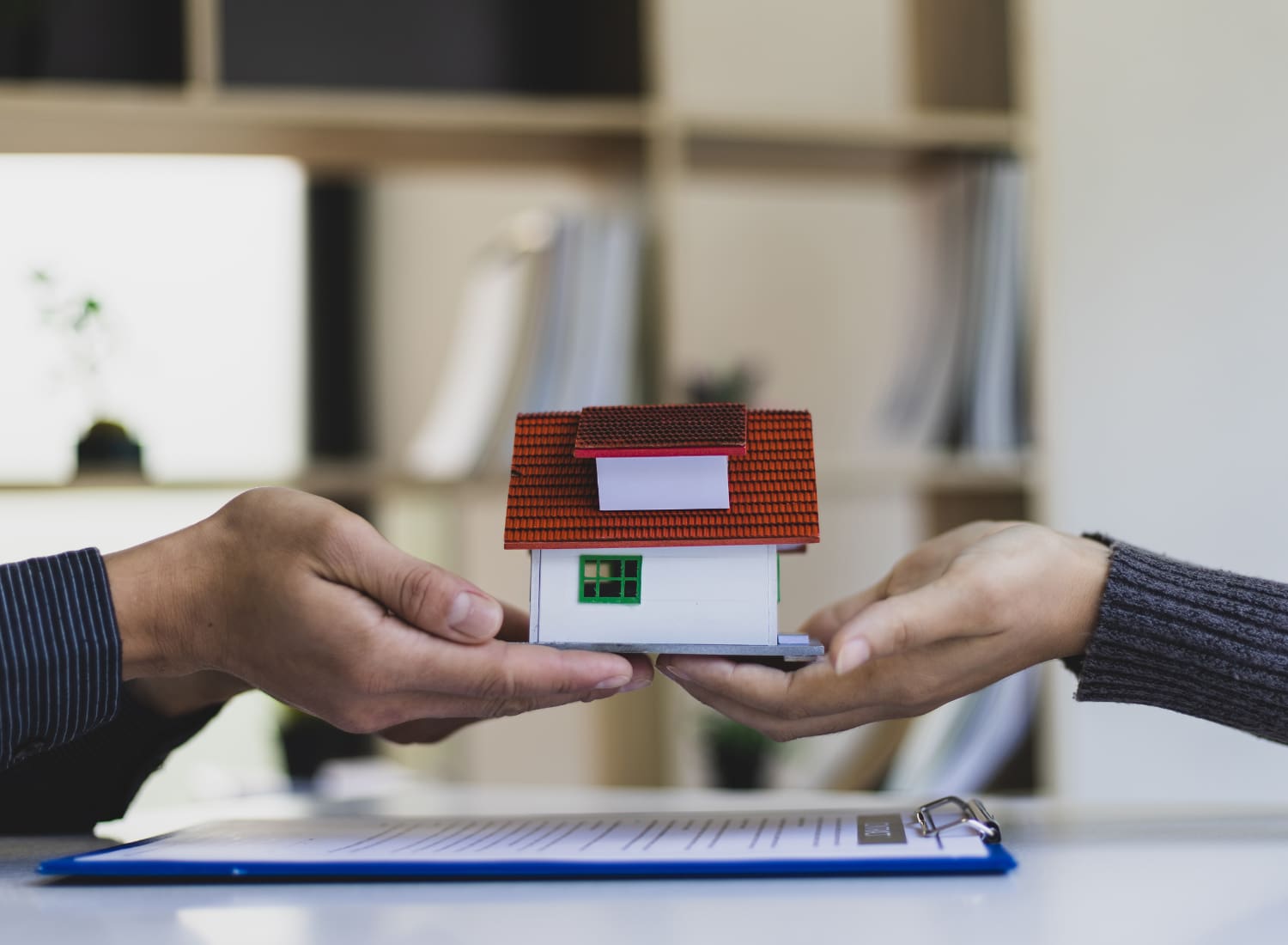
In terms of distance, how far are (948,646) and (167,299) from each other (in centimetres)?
163

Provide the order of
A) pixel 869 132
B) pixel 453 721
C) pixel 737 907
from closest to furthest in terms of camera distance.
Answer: pixel 737 907, pixel 453 721, pixel 869 132

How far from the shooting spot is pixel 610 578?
854 mm

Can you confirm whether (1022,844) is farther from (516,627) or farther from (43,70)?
(43,70)

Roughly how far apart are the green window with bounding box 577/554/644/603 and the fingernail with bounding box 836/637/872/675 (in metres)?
0.19

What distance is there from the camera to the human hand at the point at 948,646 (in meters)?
0.77

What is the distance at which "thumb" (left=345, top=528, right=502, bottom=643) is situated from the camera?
722 mm

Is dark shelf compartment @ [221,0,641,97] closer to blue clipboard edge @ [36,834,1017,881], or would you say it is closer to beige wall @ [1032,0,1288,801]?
beige wall @ [1032,0,1288,801]

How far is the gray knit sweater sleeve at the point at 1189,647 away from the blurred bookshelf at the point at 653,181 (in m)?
1.06

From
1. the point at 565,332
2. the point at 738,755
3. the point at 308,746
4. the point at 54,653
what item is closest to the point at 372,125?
the point at 565,332

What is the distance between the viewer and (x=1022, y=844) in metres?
0.79

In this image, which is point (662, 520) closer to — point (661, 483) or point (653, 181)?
point (661, 483)

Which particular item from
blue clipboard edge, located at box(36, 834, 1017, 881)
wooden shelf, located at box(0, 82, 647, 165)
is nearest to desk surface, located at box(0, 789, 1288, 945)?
blue clipboard edge, located at box(36, 834, 1017, 881)

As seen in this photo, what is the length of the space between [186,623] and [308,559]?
9 cm

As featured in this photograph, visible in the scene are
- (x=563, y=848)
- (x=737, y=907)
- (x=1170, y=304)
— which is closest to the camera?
(x=737, y=907)
